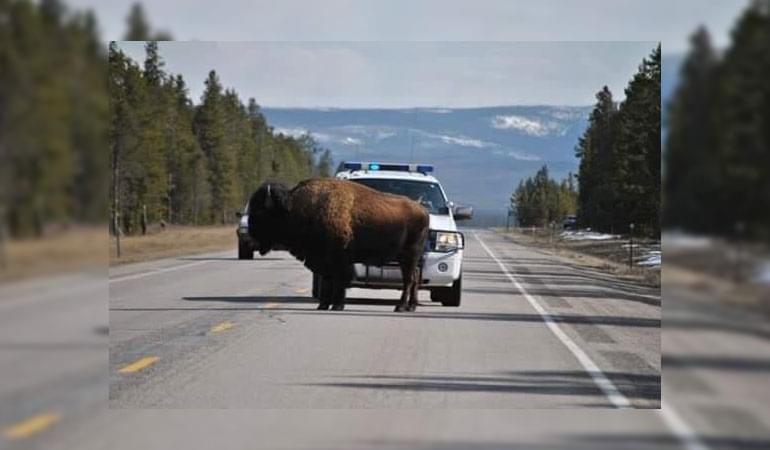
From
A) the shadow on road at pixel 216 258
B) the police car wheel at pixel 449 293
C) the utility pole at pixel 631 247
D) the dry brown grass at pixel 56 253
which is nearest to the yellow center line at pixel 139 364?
the shadow on road at pixel 216 258

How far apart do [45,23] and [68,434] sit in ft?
7.85

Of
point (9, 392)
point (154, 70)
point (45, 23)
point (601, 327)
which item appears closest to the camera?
point (45, 23)

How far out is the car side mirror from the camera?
357 inches

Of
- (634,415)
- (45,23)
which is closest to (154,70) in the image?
(45,23)

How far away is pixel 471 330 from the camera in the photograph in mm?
9859

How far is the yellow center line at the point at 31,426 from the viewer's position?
803cm

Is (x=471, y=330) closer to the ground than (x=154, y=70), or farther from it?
closer to the ground

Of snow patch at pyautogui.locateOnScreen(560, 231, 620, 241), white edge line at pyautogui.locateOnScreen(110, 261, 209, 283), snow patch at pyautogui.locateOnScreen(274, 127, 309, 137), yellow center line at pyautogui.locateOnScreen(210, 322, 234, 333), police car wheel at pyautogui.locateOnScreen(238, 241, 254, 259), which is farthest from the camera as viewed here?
snow patch at pyautogui.locateOnScreen(560, 231, 620, 241)

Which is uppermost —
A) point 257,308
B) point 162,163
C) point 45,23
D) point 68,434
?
point 45,23

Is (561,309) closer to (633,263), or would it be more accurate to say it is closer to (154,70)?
(633,263)

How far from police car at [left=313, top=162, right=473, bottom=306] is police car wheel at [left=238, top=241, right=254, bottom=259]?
0.43 meters

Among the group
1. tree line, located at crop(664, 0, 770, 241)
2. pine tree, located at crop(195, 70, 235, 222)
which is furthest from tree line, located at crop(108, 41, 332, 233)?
tree line, located at crop(664, 0, 770, 241)

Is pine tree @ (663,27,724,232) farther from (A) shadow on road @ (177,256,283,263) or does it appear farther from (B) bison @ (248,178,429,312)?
(A) shadow on road @ (177,256,283,263)

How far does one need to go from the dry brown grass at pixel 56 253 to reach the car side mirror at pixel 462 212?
202 cm
